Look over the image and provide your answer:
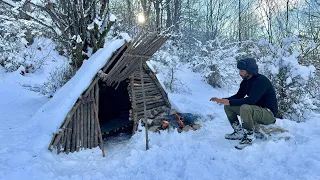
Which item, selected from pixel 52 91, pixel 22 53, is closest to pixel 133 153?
pixel 52 91

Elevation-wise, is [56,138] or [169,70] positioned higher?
[169,70]

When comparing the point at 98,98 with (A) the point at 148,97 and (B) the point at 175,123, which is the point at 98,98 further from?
(B) the point at 175,123

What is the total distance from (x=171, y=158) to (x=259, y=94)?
5.69 feet

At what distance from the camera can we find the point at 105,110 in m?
7.53

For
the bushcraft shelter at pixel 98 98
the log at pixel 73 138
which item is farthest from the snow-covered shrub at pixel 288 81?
the log at pixel 73 138

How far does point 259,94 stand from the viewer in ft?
13.9

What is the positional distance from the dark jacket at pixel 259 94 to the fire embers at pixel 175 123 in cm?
150

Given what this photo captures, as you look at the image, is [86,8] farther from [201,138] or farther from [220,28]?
[220,28]

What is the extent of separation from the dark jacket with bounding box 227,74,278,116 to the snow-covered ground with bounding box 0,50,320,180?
0.66 m

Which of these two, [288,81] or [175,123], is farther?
[288,81]

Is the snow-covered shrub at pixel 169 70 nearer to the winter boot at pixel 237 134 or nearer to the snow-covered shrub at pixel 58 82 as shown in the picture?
the snow-covered shrub at pixel 58 82

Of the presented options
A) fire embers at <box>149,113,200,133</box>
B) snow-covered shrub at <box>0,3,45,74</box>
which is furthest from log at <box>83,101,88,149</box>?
snow-covered shrub at <box>0,3,45,74</box>

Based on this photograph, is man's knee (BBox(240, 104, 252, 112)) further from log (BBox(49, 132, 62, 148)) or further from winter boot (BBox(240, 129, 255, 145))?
log (BBox(49, 132, 62, 148))

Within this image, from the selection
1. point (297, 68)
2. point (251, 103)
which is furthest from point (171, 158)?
point (297, 68)
